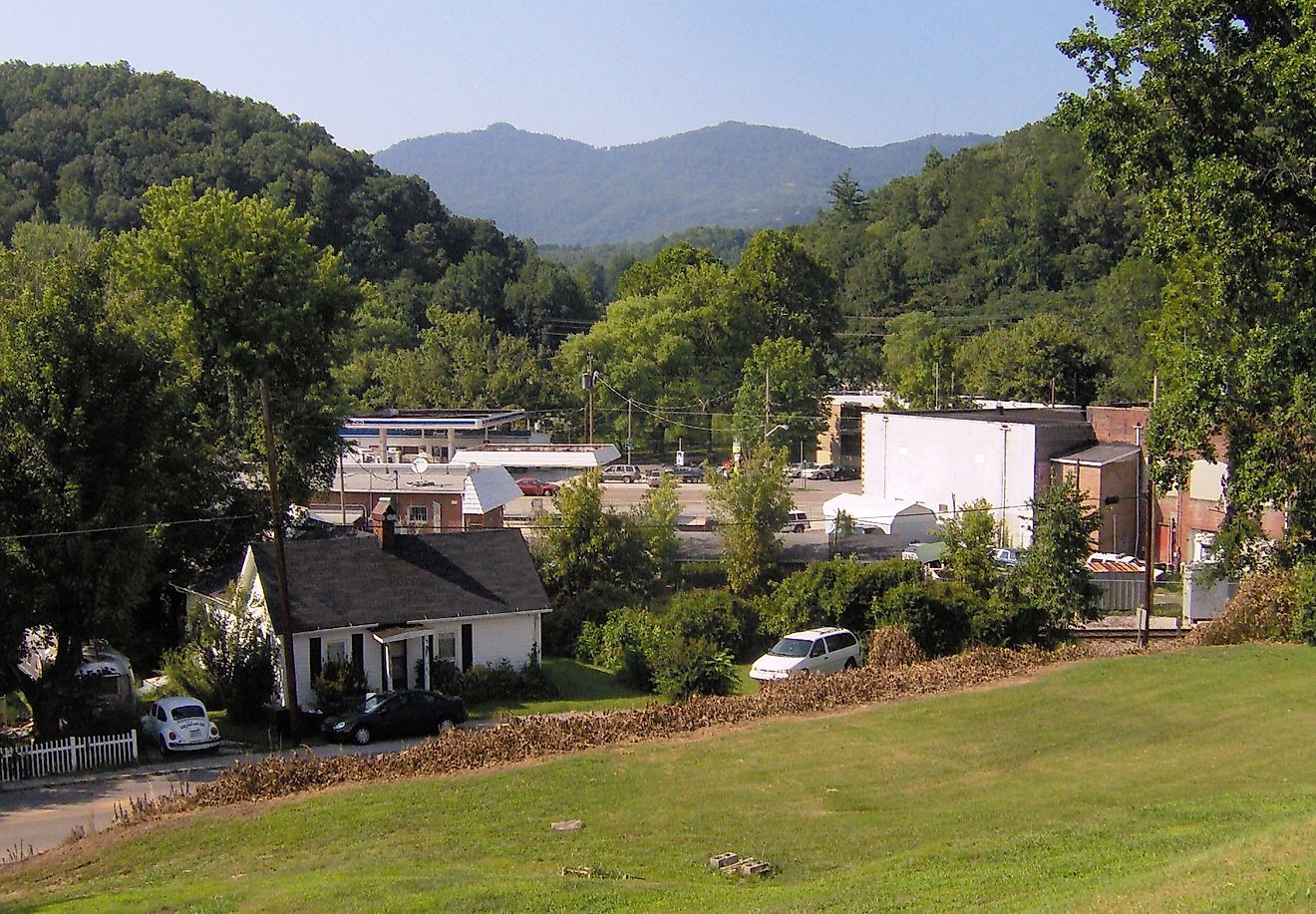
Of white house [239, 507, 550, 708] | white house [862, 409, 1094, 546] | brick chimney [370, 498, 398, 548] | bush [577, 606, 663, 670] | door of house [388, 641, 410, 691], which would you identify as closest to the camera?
white house [239, 507, 550, 708]

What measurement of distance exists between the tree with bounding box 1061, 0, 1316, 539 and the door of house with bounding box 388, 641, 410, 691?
60.2ft

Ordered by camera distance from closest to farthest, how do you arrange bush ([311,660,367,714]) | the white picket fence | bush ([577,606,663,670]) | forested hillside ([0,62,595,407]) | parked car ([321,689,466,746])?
the white picket fence, parked car ([321,689,466,746]), bush ([311,660,367,714]), bush ([577,606,663,670]), forested hillside ([0,62,595,407])

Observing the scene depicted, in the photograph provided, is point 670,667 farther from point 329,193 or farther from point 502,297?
point 329,193

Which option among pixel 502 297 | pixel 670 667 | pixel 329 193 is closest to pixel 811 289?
pixel 502 297

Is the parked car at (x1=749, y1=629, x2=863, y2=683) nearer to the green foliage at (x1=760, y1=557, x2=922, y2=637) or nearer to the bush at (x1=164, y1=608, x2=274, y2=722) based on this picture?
the green foliage at (x1=760, y1=557, x2=922, y2=637)

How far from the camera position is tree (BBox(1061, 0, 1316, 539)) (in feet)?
Answer: 72.5

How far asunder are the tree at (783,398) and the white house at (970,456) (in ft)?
81.3

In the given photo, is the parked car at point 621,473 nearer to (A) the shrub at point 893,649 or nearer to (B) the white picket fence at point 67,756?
(A) the shrub at point 893,649

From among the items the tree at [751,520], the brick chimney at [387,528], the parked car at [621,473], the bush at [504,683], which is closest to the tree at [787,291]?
the parked car at [621,473]

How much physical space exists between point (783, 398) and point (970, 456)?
34031 mm

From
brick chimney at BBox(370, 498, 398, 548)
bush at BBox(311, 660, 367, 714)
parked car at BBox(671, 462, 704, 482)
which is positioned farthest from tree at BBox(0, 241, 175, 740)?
parked car at BBox(671, 462, 704, 482)

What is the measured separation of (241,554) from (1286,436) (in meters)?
28.0

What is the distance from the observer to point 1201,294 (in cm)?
4366

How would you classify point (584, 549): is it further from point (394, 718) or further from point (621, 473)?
point (621, 473)
